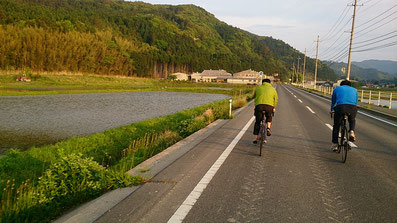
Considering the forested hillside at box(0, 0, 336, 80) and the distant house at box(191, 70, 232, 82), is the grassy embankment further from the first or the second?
the distant house at box(191, 70, 232, 82)

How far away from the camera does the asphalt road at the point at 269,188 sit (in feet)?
11.0

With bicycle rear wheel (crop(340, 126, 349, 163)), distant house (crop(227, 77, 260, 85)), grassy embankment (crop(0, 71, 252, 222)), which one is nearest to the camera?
grassy embankment (crop(0, 71, 252, 222))

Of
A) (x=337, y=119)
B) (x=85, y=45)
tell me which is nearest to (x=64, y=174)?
(x=337, y=119)

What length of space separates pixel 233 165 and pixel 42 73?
65.2m

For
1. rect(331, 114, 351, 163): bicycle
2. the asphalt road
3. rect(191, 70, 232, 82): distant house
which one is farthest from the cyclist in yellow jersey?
rect(191, 70, 232, 82): distant house

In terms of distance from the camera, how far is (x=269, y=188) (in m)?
4.27

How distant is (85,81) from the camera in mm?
63938

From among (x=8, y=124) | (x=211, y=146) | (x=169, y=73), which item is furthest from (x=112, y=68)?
(x=211, y=146)

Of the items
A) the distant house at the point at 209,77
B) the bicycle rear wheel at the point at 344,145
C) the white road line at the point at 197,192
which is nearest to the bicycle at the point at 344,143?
the bicycle rear wheel at the point at 344,145

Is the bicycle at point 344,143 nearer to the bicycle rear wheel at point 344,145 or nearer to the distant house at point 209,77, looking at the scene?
the bicycle rear wheel at point 344,145

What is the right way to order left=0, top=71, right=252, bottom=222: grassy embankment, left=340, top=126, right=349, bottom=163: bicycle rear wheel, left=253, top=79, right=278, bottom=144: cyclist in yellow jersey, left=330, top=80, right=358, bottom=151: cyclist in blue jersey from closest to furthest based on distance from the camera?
1. left=0, top=71, right=252, bottom=222: grassy embankment
2. left=340, top=126, right=349, bottom=163: bicycle rear wheel
3. left=330, top=80, right=358, bottom=151: cyclist in blue jersey
4. left=253, top=79, right=278, bottom=144: cyclist in yellow jersey

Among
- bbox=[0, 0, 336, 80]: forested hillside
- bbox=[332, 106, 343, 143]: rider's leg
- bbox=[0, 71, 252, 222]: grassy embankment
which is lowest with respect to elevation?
bbox=[0, 71, 252, 222]: grassy embankment

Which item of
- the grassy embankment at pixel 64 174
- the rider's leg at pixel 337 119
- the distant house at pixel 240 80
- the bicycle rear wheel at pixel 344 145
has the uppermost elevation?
the distant house at pixel 240 80

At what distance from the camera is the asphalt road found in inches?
132
